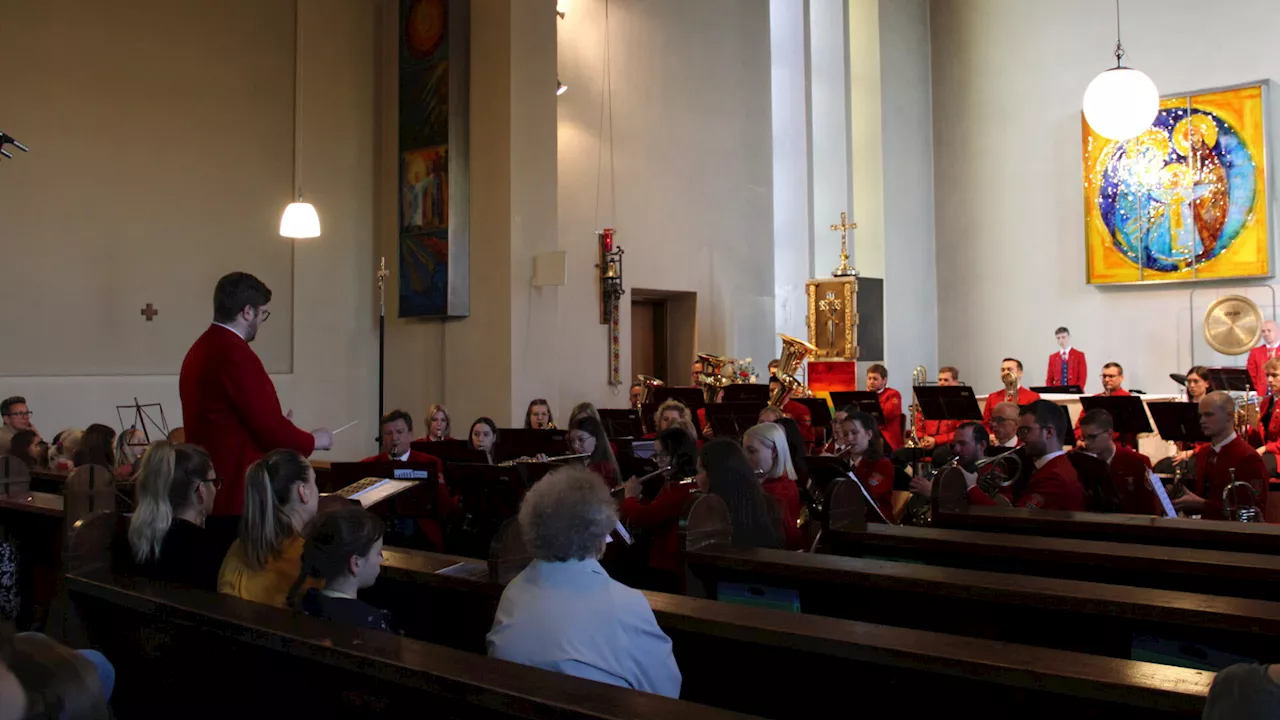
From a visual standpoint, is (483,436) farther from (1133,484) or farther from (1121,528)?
(1121,528)

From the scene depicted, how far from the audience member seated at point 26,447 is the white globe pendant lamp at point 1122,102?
32.8 feet

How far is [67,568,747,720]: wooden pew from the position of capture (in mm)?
1874

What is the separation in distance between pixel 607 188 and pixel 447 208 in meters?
3.32

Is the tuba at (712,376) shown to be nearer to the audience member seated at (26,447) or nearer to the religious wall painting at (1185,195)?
the religious wall painting at (1185,195)

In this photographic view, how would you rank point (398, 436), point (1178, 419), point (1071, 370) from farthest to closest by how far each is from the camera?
point (1071, 370)
point (1178, 419)
point (398, 436)

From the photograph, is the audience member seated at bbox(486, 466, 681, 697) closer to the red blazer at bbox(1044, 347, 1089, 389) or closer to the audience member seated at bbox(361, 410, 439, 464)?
the audience member seated at bbox(361, 410, 439, 464)

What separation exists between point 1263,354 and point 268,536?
1213 centimetres

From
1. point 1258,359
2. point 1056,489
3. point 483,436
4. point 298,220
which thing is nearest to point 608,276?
point 298,220

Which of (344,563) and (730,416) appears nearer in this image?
(344,563)

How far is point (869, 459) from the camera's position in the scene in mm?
5590

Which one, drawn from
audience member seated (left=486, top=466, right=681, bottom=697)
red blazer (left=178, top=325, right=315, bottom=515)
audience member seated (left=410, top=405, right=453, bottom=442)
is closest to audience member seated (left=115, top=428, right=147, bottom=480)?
audience member seated (left=410, top=405, right=453, bottom=442)

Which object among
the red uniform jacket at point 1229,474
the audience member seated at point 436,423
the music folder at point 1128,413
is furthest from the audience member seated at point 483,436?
the music folder at point 1128,413

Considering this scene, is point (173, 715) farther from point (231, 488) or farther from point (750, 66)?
point (750, 66)

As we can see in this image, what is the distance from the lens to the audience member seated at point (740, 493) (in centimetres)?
377
